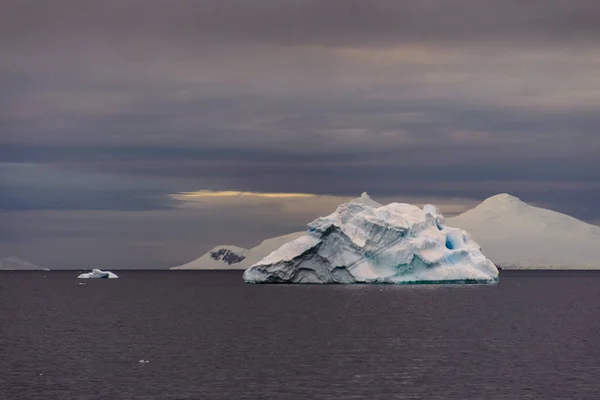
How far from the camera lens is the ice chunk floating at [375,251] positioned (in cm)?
11219

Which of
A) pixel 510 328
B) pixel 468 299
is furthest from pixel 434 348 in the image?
pixel 468 299

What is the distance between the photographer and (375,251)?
374ft

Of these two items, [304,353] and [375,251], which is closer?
[304,353]

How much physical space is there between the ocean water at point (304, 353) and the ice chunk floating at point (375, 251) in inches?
733

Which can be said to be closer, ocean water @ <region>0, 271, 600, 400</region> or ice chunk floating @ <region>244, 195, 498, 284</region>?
ocean water @ <region>0, 271, 600, 400</region>

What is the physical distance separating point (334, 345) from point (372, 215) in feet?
198

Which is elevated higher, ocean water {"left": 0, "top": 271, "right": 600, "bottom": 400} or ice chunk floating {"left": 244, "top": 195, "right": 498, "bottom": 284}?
ice chunk floating {"left": 244, "top": 195, "right": 498, "bottom": 284}

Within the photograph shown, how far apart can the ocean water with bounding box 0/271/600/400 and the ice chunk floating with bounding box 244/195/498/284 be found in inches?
733

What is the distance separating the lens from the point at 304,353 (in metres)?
54.0

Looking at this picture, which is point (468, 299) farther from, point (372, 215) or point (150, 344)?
point (150, 344)

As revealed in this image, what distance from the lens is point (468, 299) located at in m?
110

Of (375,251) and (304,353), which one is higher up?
(375,251)

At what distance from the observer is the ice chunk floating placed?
112188 millimetres

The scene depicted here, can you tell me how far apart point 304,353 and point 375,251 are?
6056cm
